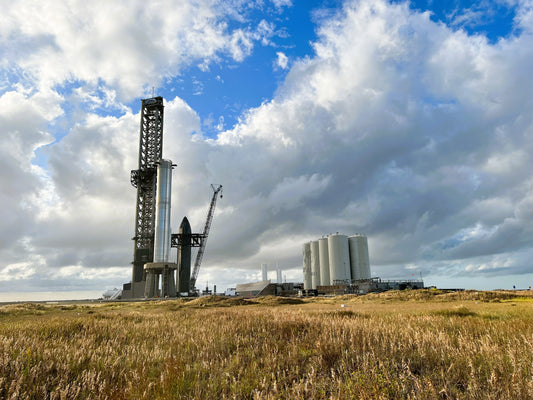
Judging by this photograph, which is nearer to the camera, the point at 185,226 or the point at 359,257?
the point at 185,226

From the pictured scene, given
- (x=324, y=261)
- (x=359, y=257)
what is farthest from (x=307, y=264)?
(x=359, y=257)

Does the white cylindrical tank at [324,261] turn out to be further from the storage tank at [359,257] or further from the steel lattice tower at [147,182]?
the steel lattice tower at [147,182]

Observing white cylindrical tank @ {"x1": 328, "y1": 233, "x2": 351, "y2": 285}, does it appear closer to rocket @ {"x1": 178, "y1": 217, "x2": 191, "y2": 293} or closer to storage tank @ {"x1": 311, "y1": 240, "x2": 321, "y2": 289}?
storage tank @ {"x1": 311, "y1": 240, "x2": 321, "y2": 289}

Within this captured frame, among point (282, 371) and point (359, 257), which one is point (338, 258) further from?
point (282, 371)

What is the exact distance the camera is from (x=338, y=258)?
132 m

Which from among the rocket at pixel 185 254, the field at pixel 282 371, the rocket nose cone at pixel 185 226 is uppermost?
the rocket nose cone at pixel 185 226

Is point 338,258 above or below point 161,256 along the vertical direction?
below

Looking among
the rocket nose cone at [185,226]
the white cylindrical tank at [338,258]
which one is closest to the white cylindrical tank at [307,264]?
the white cylindrical tank at [338,258]

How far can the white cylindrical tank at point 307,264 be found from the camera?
14694 cm

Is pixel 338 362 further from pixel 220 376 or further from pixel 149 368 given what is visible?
pixel 149 368

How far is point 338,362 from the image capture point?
8172 millimetres

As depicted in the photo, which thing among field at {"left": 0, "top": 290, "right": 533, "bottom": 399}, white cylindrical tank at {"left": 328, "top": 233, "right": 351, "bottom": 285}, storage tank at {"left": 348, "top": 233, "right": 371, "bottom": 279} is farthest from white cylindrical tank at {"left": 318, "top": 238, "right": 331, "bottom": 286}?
A: field at {"left": 0, "top": 290, "right": 533, "bottom": 399}

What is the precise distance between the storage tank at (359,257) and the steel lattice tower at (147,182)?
81574 mm

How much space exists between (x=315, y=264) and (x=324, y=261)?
7.15 m
